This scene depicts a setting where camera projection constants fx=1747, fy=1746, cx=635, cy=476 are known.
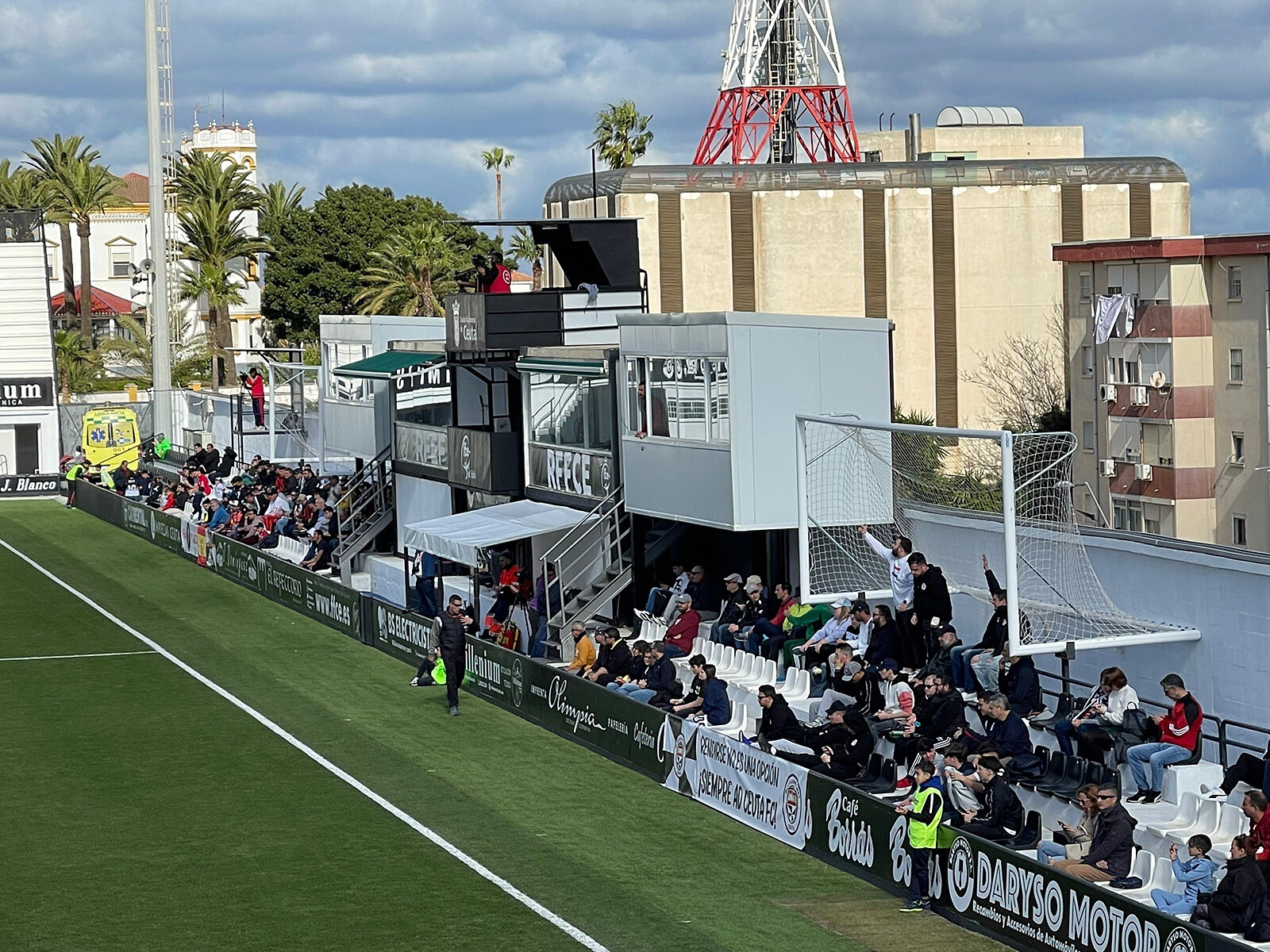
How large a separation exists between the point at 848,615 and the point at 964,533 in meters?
2.47

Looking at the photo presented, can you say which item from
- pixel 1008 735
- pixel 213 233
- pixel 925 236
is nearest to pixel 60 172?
pixel 213 233

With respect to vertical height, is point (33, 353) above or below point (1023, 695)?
above

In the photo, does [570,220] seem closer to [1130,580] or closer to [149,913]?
[1130,580]

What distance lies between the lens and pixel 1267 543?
4669cm

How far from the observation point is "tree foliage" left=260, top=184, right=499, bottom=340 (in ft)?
359

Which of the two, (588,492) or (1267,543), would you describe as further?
(1267,543)

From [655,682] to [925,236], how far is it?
159ft

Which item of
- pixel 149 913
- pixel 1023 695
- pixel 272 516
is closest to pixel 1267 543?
pixel 272 516

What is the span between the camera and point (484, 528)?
3256 centimetres

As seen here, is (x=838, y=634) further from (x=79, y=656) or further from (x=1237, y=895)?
(x=79, y=656)

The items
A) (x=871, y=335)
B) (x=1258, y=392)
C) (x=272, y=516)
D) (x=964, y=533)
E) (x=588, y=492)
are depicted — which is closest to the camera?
(x=964, y=533)

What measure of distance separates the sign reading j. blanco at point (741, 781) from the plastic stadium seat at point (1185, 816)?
12.2 feet

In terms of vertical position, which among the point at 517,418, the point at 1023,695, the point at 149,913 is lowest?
the point at 149,913

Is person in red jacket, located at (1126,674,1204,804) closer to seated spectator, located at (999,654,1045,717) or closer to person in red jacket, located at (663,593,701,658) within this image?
seated spectator, located at (999,654,1045,717)
